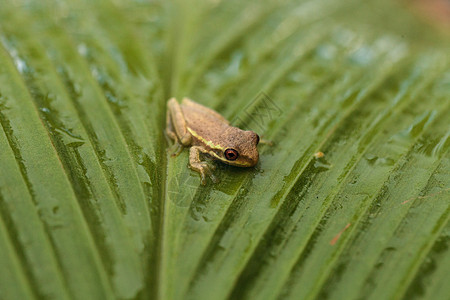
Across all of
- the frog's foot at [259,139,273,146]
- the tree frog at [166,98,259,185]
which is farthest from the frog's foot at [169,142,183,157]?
the frog's foot at [259,139,273,146]

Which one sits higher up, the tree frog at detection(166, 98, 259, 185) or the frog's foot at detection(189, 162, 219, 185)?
the tree frog at detection(166, 98, 259, 185)

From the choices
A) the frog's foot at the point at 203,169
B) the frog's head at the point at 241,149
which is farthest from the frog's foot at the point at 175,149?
the frog's head at the point at 241,149

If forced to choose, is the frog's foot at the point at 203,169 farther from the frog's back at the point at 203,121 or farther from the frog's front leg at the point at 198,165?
the frog's back at the point at 203,121

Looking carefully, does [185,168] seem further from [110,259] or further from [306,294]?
[306,294]

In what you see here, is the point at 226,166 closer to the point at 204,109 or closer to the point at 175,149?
the point at 175,149

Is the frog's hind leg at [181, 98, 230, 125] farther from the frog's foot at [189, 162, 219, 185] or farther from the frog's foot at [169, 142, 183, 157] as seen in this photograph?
the frog's foot at [189, 162, 219, 185]

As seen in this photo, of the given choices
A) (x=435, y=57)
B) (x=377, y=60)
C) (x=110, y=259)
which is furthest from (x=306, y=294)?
(x=435, y=57)
